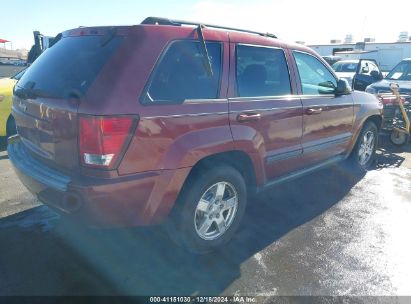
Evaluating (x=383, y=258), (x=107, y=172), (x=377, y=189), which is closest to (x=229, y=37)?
(x=107, y=172)

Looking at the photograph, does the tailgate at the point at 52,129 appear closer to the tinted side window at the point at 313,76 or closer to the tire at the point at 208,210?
the tire at the point at 208,210

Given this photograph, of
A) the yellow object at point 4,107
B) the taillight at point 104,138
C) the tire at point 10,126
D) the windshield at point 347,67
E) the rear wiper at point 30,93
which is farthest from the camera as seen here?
the windshield at point 347,67

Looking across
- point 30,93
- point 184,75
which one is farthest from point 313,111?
point 30,93

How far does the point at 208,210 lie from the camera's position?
2.95 m

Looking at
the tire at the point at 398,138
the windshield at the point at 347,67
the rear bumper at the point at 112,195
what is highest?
the windshield at the point at 347,67

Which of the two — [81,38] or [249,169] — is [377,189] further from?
[81,38]

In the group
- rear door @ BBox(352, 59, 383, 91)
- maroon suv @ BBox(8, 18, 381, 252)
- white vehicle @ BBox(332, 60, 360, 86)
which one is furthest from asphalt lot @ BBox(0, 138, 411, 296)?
white vehicle @ BBox(332, 60, 360, 86)

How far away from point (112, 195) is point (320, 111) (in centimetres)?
271

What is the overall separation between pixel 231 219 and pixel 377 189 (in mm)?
2699

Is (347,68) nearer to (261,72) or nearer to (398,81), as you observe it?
(398,81)

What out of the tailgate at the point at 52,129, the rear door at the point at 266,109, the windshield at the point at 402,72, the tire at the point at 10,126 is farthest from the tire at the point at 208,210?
the windshield at the point at 402,72

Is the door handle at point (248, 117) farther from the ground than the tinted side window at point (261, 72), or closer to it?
closer to it

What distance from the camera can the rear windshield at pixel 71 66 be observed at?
2.38m

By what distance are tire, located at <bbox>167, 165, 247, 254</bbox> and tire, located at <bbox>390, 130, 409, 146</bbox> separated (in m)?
5.11
